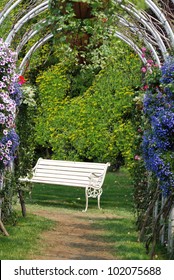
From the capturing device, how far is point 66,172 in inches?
547

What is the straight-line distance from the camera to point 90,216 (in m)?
12.0

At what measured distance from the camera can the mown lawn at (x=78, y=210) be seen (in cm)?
782

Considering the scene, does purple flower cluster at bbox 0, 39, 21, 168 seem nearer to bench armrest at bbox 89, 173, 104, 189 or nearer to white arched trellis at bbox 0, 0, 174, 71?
white arched trellis at bbox 0, 0, 174, 71

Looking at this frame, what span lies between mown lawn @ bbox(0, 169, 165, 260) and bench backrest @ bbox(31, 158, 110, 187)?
437mm

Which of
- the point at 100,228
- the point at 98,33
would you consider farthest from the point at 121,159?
the point at 98,33

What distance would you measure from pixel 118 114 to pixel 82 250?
7982mm

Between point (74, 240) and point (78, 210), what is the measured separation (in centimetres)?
391

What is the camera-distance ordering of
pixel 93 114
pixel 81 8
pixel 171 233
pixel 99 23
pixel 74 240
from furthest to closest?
pixel 93 114, pixel 74 240, pixel 171 233, pixel 99 23, pixel 81 8

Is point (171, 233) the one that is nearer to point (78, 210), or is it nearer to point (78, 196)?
point (78, 210)

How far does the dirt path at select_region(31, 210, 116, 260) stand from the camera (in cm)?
774

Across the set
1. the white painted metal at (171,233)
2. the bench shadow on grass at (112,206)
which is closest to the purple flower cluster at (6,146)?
the bench shadow on grass at (112,206)

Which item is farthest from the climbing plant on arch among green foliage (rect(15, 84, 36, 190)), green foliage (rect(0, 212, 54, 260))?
green foliage (rect(0, 212, 54, 260))

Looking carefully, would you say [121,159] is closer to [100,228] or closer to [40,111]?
[40,111]

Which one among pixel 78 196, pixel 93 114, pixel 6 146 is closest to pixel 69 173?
pixel 78 196
